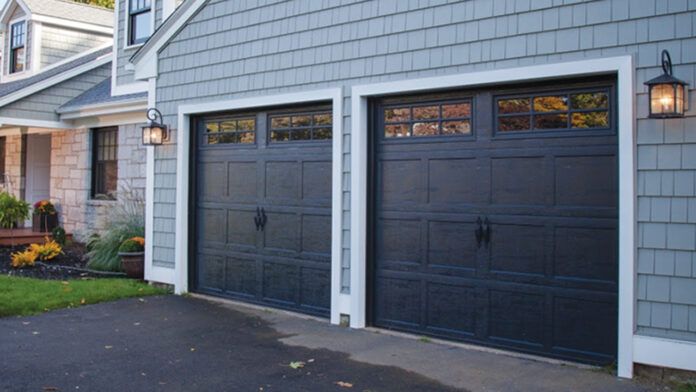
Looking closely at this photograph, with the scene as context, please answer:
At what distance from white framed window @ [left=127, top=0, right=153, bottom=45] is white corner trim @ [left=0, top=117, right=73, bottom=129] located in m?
2.63

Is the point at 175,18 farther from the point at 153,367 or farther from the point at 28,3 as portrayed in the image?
the point at 28,3

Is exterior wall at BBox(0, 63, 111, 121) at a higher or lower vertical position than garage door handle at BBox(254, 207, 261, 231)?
higher

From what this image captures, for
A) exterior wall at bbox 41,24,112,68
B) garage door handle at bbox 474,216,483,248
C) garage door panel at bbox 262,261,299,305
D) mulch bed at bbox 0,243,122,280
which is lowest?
mulch bed at bbox 0,243,122,280

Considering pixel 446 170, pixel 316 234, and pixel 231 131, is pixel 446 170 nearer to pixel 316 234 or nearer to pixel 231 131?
pixel 316 234

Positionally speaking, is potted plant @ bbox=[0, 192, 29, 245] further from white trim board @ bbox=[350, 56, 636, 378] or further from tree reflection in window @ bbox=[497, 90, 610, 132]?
tree reflection in window @ bbox=[497, 90, 610, 132]

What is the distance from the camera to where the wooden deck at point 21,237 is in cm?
1380

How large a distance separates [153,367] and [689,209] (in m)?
4.30

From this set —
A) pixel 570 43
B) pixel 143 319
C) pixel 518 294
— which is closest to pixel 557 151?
pixel 570 43

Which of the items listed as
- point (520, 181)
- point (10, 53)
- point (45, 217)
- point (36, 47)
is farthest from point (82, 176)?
point (520, 181)

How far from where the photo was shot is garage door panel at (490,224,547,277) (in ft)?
18.6

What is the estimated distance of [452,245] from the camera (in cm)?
620

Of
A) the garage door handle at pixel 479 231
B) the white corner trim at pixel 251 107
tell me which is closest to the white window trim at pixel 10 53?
the white corner trim at pixel 251 107

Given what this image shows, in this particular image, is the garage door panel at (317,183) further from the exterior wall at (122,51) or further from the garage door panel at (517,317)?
the exterior wall at (122,51)

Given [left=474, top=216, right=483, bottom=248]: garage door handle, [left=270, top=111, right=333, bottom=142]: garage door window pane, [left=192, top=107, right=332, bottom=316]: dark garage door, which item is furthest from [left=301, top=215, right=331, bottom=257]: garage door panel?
[left=474, top=216, right=483, bottom=248]: garage door handle
